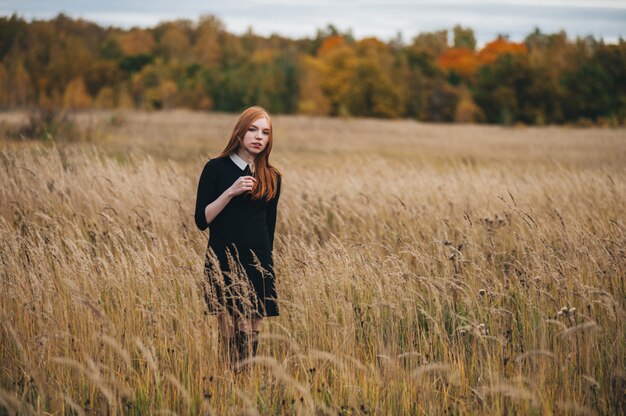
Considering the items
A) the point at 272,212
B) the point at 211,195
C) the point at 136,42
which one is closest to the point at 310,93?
the point at 136,42

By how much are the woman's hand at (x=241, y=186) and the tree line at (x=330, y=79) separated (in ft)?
131

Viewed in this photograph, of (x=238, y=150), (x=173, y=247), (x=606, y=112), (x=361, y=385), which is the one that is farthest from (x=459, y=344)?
(x=606, y=112)

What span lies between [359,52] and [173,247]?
83022 mm

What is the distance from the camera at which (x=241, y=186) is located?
131 inches

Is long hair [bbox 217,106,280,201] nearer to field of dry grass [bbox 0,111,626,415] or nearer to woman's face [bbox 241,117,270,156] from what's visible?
woman's face [bbox 241,117,270,156]

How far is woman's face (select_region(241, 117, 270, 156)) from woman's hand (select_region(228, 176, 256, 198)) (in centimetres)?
33

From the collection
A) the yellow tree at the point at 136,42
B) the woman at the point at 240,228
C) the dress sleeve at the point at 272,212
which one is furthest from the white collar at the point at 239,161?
the yellow tree at the point at 136,42

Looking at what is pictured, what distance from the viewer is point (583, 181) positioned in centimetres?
888

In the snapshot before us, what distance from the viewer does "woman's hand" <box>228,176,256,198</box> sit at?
331 cm

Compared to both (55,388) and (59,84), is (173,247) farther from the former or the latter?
(59,84)

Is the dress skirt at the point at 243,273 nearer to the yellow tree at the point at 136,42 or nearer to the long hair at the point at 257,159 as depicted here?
the long hair at the point at 257,159

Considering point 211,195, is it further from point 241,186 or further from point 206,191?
point 241,186

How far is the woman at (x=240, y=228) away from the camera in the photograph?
3488 mm

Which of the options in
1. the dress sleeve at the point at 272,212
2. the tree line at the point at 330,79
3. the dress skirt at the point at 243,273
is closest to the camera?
the dress skirt at the point at 243,273
